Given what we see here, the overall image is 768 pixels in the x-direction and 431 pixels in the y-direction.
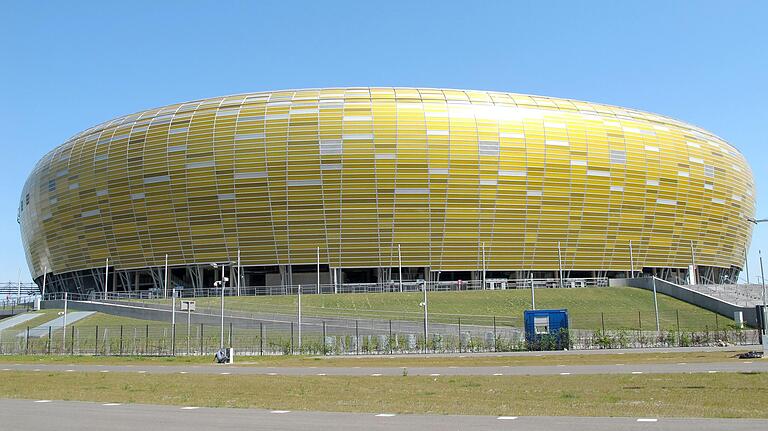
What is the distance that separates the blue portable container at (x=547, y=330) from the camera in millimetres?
42344

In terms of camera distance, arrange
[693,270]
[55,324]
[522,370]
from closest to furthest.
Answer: [522,370] < [55,324] < [693,270]

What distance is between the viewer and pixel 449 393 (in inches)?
757

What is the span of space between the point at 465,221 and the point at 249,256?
2418cm

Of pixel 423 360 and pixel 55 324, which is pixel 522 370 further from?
pixel 55 324

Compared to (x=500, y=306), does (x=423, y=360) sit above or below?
below

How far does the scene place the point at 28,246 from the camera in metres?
107

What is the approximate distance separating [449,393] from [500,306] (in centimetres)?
4737

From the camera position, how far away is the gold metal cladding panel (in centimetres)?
7981

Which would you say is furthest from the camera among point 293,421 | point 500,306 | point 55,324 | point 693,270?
point 693,270

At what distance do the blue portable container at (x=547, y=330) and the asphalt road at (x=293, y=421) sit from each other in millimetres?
29105

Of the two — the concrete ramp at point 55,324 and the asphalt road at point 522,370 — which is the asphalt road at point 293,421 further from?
the concrete ramp at point 55,324

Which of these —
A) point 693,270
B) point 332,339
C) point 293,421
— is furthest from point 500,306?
point 293,421

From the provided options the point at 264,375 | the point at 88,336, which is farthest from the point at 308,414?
the point at 88,336

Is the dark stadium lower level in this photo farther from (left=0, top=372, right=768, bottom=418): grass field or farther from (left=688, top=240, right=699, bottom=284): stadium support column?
(left=0, top=372, right=768, bottom=418): grass field
